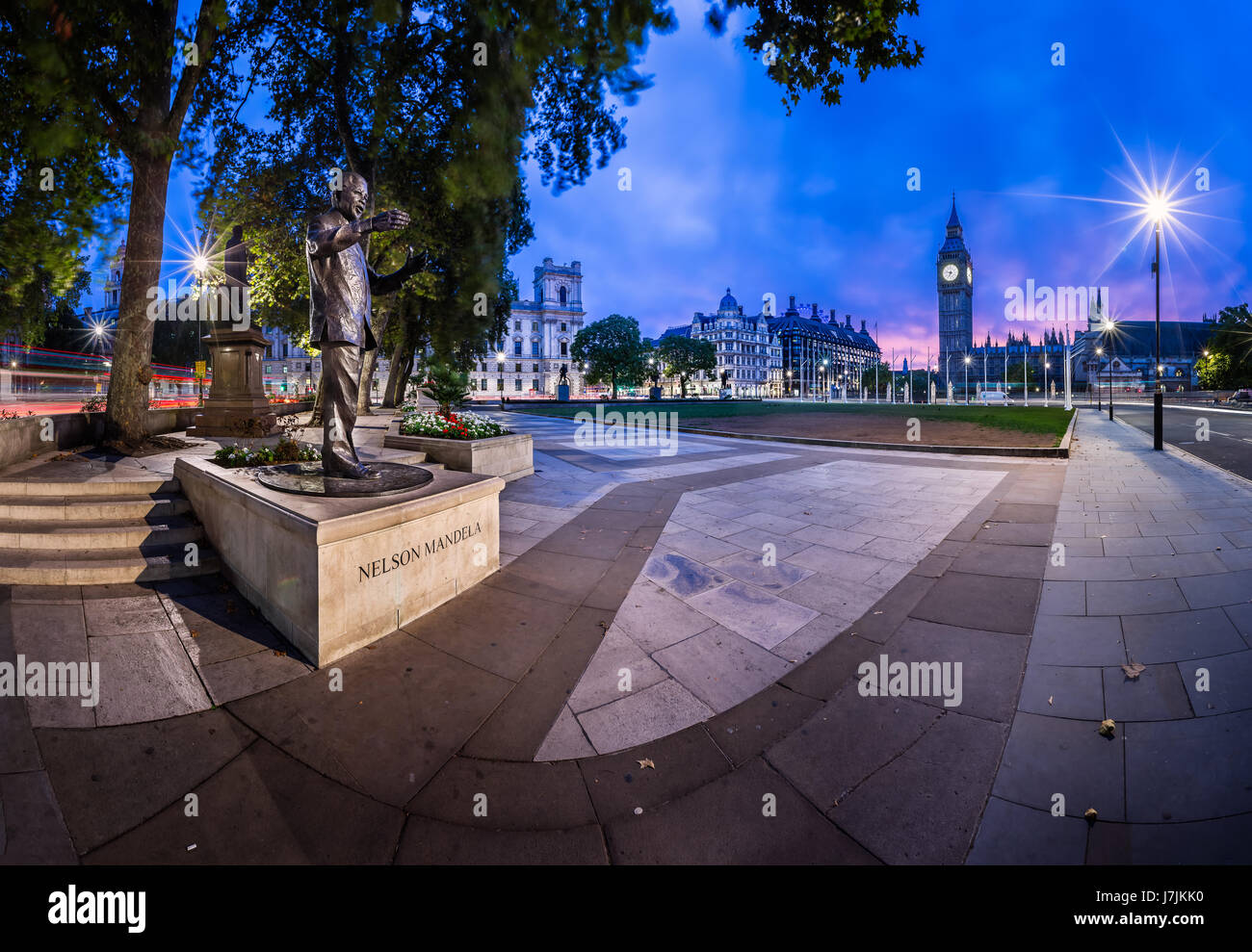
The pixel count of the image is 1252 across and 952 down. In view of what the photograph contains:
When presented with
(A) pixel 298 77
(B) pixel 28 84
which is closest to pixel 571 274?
(A) pixel 298 77

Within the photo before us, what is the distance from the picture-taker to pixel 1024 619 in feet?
14.7

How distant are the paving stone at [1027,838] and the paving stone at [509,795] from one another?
5.85 ft

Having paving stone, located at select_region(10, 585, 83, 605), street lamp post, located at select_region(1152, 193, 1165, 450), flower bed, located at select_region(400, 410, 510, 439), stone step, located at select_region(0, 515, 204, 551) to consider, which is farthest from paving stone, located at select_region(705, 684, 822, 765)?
street lamp post, located at select_region(1152, 193, 1165, 450)

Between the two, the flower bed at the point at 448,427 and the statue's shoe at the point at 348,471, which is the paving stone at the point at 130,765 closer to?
the statue's shoe at the point at 348,471

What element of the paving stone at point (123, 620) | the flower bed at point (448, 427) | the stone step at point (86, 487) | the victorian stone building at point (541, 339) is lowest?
the paving stone at point (123, 620)

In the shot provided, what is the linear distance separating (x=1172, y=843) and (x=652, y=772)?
2.33 metres

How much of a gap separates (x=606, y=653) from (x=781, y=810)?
1.78 metres

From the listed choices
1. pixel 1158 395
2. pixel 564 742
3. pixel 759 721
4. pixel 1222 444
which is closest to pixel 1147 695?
pixel 759 721

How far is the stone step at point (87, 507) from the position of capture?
5.90 metres

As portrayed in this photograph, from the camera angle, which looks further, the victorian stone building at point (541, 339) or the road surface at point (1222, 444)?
the victorian stone building at point (541, 339)

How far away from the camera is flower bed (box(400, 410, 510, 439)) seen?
427 inches

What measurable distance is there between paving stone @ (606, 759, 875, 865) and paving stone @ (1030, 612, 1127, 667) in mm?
2568

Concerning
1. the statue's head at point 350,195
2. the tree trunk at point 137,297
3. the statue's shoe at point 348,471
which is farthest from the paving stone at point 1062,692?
the tree trunk at point 137,297
